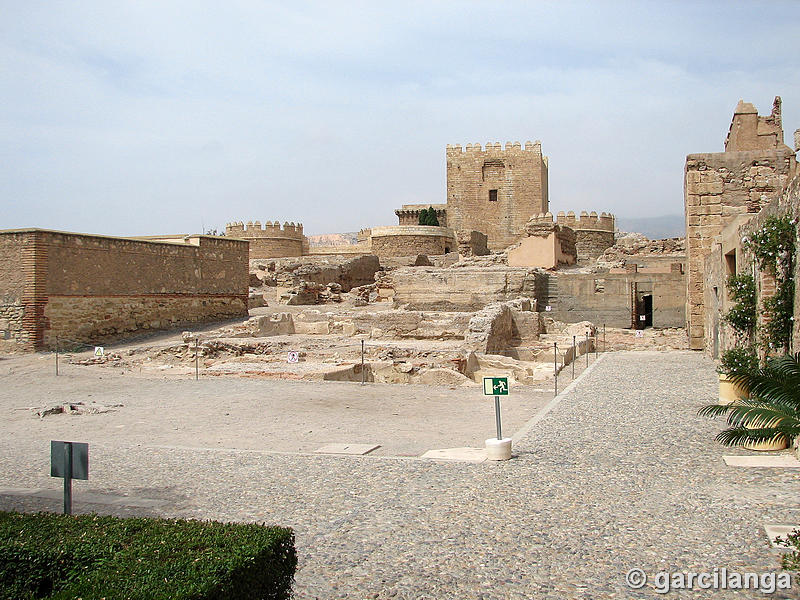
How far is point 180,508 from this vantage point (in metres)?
5.83

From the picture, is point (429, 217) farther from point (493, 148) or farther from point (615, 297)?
point (615, 297)

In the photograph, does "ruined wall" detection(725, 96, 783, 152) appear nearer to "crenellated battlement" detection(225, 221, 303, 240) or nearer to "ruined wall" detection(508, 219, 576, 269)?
"ruined wall" detection(508, 219, 576, 269)

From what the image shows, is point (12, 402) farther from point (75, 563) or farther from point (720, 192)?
point (720, 192)

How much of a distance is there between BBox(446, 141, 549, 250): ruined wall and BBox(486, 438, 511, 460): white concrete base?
45.4 metres

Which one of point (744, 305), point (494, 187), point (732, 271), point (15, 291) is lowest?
point (744, 305)

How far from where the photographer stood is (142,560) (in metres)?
3.41

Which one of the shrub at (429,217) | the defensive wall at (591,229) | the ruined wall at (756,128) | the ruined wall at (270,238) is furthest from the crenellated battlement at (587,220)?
the ruined wall at (756,128)

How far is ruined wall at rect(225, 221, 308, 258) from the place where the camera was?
49.9m

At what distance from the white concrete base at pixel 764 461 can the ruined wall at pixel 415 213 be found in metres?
47.5

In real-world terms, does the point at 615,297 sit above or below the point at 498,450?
above

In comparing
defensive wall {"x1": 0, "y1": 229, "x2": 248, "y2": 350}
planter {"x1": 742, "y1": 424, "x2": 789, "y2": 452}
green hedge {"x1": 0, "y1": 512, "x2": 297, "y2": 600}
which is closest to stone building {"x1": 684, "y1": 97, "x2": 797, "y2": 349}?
planter {"x1": 742, "y1": 424, "x2": 789, "y2": 452}

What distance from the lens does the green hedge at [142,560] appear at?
3.15 m

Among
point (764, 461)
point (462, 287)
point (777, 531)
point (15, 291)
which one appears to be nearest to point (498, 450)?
point (764, 461)

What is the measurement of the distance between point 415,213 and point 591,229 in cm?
1469
